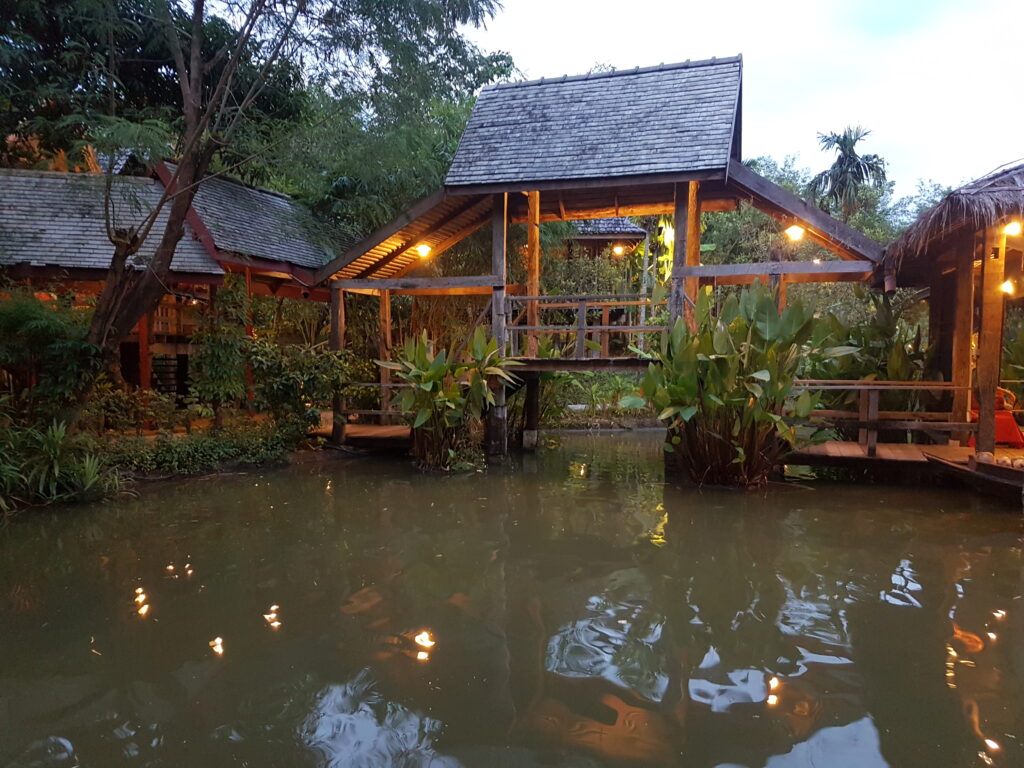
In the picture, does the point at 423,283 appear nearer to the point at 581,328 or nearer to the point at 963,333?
the point at 581,328

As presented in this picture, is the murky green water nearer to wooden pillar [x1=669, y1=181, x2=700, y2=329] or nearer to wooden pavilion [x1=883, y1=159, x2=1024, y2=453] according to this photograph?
wooden pavilion [x1=883, y1=159, x2=1024, y2=453]

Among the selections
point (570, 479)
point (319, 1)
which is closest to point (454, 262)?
point (319, 1)

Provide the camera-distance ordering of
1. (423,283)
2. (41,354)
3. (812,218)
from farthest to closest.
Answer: (423,283)
(812,218)
(41,354)

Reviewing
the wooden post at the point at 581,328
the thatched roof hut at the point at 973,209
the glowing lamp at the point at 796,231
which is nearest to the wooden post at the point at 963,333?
the thatched roof hut at the point at 973,209

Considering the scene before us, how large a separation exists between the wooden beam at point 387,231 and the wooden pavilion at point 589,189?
2cm

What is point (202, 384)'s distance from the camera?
920cm

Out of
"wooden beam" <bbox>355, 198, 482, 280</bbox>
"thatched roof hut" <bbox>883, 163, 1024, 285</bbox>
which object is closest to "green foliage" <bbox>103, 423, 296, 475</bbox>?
"wooden beam" <bbox>355, 198, 482, 280</bbox>

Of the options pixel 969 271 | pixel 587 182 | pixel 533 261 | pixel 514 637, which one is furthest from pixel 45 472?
pixel 969 271

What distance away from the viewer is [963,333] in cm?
841

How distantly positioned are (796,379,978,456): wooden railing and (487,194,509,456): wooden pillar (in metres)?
4.29

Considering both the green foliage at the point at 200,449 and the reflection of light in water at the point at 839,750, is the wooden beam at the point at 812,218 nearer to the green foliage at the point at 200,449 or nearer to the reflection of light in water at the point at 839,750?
the reflection of light in water at the point at 839,750

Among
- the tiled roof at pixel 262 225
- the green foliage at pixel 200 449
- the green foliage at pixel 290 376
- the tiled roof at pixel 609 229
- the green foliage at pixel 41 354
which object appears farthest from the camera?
the tiled roof at pixel 609 229

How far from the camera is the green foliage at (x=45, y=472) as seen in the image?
264 inches

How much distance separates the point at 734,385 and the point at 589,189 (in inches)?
177
